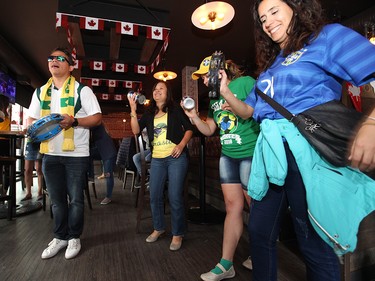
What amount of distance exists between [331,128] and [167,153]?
59.9 inches

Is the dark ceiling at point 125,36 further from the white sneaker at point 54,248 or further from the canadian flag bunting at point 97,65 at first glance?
the white sneaker at point 54,248

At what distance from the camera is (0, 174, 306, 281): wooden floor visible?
5.49ft

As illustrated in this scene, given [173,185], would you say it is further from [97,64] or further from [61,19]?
[97,64]

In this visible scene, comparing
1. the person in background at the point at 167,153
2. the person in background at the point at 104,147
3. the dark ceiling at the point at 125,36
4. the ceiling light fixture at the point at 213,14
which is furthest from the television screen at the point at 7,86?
the person in background at the point at 167,153

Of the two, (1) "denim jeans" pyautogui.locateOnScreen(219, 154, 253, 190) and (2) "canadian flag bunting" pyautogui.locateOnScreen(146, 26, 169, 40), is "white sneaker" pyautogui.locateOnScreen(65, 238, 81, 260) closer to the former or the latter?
(1) "denim jeans" pyautogui.locateOnScreen(219, 154, 253, 190)

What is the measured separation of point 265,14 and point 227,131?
777 millimetres

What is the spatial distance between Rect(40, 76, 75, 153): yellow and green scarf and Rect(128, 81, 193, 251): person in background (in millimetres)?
486

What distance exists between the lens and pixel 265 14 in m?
0.95

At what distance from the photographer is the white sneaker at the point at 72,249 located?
6.25 feet

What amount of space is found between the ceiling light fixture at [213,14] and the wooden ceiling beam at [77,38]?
8.07ft

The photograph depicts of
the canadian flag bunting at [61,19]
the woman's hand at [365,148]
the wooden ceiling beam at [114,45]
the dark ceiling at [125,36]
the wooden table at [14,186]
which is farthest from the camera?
the wooden ceiling beam at [114,45]

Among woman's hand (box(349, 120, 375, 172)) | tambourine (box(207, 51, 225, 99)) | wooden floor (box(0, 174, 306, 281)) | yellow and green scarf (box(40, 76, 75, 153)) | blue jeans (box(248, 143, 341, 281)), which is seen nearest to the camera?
woman's hand (box(349, 120, 375, 172))

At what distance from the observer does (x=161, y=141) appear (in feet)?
7.12

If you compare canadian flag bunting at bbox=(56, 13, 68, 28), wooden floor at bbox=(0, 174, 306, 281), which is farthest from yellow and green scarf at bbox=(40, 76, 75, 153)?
canadian flag bunting at bbox=(56, 13, 68, 28)
